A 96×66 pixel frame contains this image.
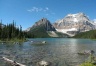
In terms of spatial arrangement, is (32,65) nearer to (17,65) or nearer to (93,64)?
(17,65)

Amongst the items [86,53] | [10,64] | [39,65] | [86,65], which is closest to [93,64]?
[86,65]

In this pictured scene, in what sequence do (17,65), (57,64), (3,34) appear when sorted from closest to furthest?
(17,65)
(57,64)
(3,34)

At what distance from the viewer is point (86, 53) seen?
66.8 m

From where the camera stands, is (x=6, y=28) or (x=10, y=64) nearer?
(x=10, y=64)

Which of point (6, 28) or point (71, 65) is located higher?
point (6, 28)

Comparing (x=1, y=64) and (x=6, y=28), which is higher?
(x=6, y=28)

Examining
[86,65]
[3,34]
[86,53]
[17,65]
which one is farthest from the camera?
[3,34]

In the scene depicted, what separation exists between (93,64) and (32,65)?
12805 mm

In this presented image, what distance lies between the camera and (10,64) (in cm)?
4100

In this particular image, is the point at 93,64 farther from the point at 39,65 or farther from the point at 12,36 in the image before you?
the point at 12,36

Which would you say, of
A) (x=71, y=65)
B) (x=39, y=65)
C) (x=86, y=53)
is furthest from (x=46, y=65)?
(x=86, y=53)

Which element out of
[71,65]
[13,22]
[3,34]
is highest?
[13,22]

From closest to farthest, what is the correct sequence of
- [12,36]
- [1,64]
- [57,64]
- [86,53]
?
[1,64]
[57,64]
[86,53]
[12,36]

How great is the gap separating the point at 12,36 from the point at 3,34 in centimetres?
1211
